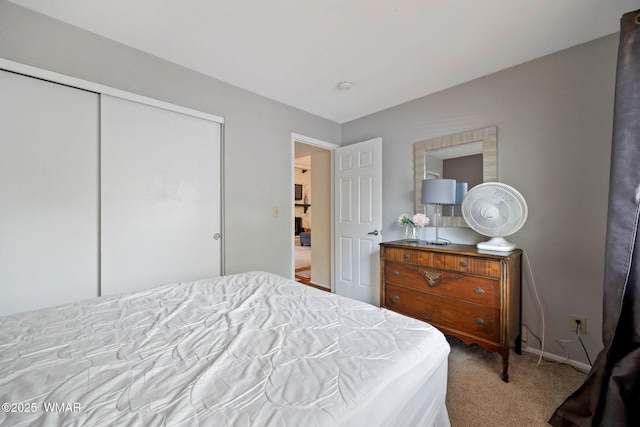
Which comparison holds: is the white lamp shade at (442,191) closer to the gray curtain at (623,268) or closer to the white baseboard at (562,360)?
the gray curtain at (623,268)

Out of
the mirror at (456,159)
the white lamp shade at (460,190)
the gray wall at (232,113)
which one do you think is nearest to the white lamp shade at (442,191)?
the white lamp shade at (460,190)

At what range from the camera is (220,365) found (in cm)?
83

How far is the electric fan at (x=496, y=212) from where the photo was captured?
197 cm

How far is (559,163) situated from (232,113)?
289 centimetres

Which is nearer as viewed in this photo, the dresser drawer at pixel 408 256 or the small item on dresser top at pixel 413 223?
the dresser drawer at pixel 408 256

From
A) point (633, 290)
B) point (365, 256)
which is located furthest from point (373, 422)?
point (365, 256)

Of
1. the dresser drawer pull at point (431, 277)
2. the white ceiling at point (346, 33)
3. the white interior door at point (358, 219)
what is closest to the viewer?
the white ceiling at point (346, 33)

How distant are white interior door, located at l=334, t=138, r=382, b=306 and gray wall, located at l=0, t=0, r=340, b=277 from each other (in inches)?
22.9

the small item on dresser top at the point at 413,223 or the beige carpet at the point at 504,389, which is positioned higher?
the small item on dresser top at the point at 413,223

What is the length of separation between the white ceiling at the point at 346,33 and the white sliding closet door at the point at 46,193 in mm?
580

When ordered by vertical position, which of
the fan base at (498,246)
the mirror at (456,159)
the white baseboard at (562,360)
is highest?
the mirror at (456,159)

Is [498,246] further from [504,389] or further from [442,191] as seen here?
[504,389]

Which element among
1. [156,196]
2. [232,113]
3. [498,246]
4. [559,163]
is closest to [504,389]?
[498,246]

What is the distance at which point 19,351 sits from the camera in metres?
0.89
